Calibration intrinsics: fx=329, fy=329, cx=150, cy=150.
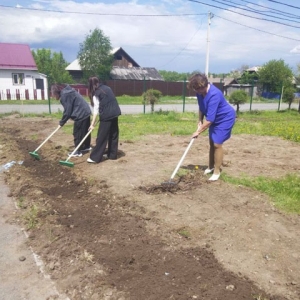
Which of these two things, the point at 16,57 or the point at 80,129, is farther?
the point at 16,57

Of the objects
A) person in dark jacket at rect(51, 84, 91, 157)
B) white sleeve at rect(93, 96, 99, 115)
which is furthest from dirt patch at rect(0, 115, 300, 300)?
white sleeve at rect(93, 96, 99, 115)

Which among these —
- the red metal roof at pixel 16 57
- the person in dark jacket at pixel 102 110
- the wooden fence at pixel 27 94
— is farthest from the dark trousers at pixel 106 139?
the red metal roof at pixel 16 57

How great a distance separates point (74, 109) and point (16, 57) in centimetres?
2700

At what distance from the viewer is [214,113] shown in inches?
187

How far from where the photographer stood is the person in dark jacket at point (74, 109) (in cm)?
646

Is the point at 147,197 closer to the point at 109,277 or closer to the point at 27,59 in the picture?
the point at 109,277

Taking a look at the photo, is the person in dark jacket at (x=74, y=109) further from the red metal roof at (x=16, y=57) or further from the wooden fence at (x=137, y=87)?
the red metal roof at (x=16, y=57)

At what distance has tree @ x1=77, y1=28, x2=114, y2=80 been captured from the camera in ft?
120

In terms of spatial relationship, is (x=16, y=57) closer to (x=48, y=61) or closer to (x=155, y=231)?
(x=48, y=61)

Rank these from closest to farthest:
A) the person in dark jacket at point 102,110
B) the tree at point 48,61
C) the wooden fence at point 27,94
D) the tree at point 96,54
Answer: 1. the person in dark jacket at point 102,110
2. the wooden fence at point 27,94
3. the tree at point 96,54
4. the tree at point 48,61

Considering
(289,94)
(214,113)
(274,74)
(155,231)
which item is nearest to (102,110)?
(214,113)

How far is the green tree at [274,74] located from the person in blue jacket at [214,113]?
3644 centimetres

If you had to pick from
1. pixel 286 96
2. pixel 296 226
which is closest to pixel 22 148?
pixel 296 226

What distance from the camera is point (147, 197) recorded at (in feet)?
14.8
